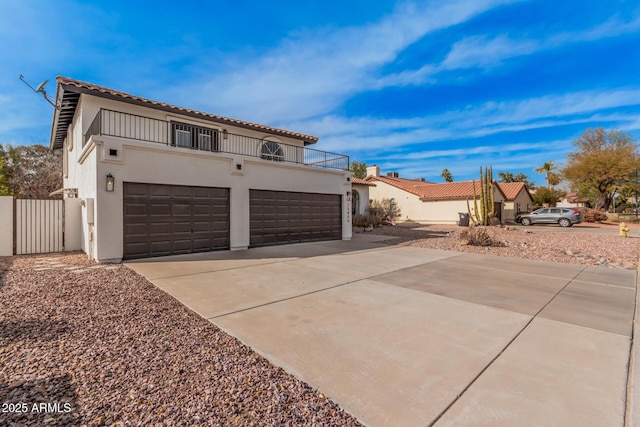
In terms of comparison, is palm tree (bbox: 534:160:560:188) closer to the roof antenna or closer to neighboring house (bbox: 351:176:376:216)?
neighboring house (bbox: 351:176:376:216)

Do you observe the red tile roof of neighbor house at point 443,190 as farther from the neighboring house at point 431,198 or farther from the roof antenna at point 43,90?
the roof antenna at point 43,90

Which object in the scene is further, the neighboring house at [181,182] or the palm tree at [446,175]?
the palm tree at [446,175]

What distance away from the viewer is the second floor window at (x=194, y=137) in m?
12.3

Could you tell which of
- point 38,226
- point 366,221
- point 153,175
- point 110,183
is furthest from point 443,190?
point 38,226

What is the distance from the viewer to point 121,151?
28.0 ft

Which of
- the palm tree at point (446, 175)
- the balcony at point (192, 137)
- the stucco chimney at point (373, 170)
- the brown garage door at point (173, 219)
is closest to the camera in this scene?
the brown garage door at point (173, 219)

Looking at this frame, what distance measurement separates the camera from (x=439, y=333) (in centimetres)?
382

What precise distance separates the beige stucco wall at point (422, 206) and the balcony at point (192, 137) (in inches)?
652

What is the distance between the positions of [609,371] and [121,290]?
723 cm

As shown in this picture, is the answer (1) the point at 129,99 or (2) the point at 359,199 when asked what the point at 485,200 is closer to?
(2) the point at 359,199

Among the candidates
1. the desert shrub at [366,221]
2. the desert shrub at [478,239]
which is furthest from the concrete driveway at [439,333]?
the desert shrub at [366,221]

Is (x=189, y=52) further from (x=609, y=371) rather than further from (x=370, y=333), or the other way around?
(x=609, y=371)

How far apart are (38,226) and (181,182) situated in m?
5.32

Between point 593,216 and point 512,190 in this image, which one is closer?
point 593,216
